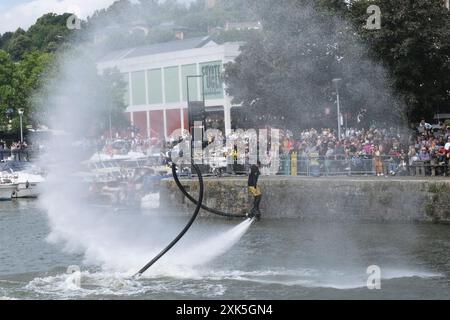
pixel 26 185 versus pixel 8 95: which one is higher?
pixel 8 95

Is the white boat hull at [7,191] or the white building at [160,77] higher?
the white building at [160,77]

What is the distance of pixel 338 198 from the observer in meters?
38.4

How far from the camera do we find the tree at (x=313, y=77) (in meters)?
41.1

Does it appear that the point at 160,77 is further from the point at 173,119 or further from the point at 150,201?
the point at 150,201

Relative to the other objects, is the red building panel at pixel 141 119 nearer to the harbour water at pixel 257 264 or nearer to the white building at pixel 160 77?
the white building at pixel 160 77

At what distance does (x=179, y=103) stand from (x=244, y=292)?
5.08 meters

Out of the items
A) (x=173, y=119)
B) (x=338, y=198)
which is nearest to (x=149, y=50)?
(x=173, y=119)

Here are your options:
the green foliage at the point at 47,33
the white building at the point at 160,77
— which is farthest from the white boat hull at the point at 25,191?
the green foliage at the point at 47,33

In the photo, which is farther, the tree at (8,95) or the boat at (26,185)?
the tree at (8,95)

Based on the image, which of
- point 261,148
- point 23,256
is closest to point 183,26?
point 23,256

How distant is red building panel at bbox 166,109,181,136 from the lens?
24656 millimetres

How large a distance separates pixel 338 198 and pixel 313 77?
10.4 m

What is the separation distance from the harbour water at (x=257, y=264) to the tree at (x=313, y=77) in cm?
755
